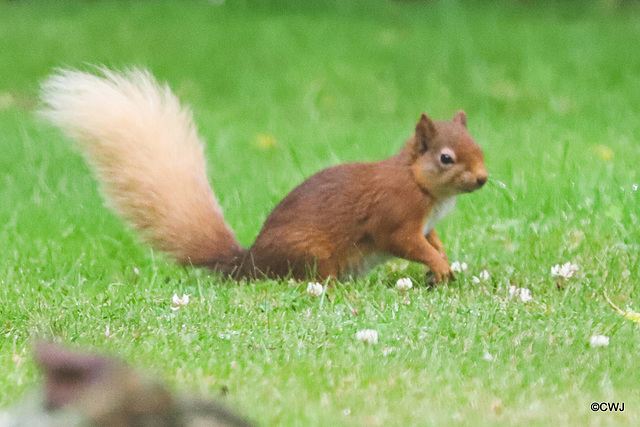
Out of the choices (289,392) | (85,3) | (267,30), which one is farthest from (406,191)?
(85,3)

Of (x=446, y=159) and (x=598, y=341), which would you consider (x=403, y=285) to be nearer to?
(x=446, y=159)

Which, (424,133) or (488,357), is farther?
(424,133)

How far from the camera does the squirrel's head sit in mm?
4711

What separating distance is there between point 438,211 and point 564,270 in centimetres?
56

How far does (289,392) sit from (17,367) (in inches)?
33.1

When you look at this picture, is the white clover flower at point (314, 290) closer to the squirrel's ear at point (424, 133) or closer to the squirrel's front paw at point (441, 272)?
the squirrel's front paw at point (441, 272)

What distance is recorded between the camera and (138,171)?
5.05 metres

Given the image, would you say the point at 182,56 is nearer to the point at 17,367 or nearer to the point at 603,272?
the point at 603,272

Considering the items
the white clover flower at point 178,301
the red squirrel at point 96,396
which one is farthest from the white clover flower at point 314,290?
the red squirrel at point 96,396

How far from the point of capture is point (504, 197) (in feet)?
19.7

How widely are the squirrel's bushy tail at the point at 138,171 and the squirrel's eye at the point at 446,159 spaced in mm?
950
